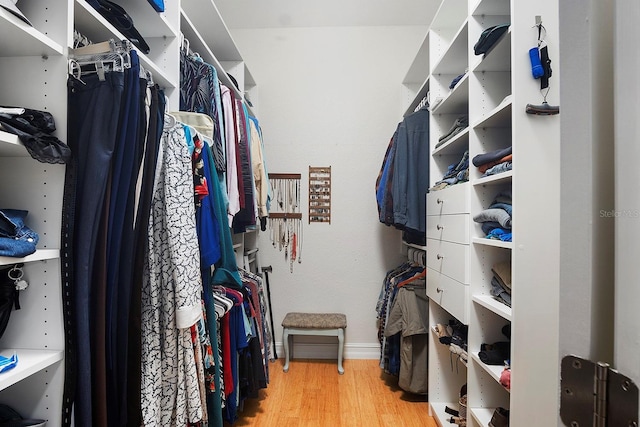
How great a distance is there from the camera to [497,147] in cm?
163

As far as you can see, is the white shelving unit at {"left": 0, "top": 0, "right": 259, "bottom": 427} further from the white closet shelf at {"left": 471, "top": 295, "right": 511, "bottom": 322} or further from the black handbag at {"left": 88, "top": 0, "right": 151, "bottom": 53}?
the white closet shelf at {"left": 471, "top": 295, "right": 511, "bottom": 322}

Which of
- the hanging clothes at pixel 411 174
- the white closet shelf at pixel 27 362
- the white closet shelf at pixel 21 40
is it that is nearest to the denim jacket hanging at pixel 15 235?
the white closet shelf at pixel 27 362

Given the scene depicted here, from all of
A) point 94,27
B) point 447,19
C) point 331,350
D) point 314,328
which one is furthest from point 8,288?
point 331,350

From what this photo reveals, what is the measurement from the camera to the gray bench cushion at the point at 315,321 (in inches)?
108

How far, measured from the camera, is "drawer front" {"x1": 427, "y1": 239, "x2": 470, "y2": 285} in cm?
165

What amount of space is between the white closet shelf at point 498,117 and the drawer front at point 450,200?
274mm

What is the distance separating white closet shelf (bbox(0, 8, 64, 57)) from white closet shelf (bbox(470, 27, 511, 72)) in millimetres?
1494

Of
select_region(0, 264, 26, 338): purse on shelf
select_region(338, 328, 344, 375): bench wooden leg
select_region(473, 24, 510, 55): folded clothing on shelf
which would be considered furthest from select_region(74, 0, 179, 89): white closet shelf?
select_region(338, 328, 344, 375): bench wooden leg

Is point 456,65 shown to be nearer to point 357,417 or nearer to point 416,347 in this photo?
point 416,347

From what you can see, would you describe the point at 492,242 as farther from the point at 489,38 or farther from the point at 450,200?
the point at 489,38

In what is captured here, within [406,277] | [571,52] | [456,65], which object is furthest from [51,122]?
[406,277]

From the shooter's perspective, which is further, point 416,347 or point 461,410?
point 416,347

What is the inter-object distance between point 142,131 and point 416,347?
2.09 meters

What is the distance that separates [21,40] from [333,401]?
93.0 inches
